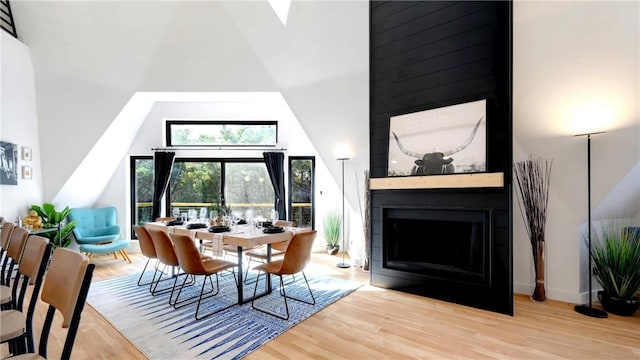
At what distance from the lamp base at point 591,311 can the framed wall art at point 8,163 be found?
7.14m

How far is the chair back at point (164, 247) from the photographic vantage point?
319 centimetres

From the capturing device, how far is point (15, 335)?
4.90 ft

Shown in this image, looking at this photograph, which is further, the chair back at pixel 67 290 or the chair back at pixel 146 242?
the chair back at pixel 146 242

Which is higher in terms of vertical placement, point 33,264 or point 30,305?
point 33,264

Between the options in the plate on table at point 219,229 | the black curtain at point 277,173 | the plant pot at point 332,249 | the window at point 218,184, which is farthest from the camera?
the window at point 218,184

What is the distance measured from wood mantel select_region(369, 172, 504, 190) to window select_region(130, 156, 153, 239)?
4680mm

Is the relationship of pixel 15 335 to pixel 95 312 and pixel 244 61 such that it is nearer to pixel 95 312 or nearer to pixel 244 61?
pixel 95 312

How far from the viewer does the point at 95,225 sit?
210 inches

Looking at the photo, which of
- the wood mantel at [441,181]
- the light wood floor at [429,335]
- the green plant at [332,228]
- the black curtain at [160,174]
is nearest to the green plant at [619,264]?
the light wood floor at [429,335]

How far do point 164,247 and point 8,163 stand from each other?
291 centimetres

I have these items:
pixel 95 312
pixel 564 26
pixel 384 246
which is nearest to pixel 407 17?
pixel 564 26

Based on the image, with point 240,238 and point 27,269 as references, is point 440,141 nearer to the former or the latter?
point 240,238

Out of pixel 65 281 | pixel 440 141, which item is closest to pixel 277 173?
pixel 440 141

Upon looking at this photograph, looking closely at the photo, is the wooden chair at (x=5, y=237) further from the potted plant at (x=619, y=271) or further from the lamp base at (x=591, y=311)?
the potted plant at (x=619, y=271)
